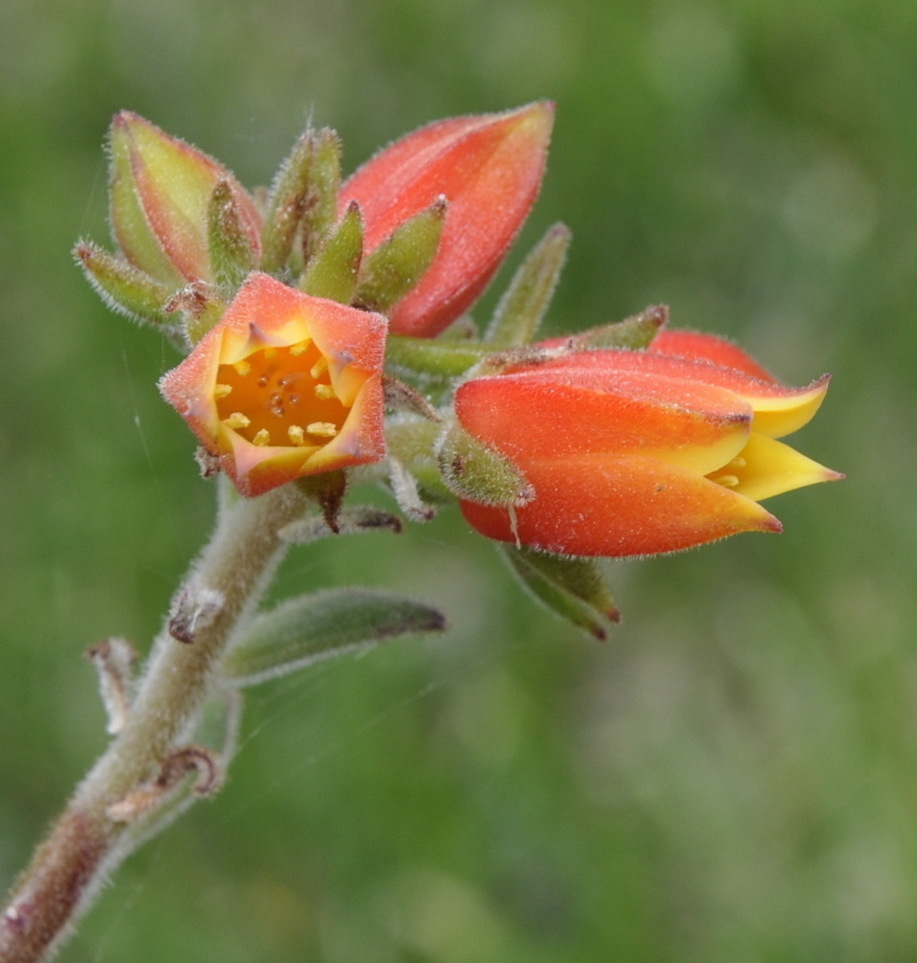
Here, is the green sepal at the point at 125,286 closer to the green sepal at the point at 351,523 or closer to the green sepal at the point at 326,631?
the green sepal at the point at 351,523

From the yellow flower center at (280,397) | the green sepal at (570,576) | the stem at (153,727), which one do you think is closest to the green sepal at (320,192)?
the yellow flower center at (280,397)

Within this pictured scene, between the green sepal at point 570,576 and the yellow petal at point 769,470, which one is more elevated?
the yellow petal at point 769,470

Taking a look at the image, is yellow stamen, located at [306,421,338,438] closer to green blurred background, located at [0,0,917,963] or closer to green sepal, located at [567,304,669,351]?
green sepal, located at [567,304,669,351]

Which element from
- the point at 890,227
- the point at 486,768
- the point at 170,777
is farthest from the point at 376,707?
the point at 890,227

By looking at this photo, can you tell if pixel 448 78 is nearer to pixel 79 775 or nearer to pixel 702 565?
pixel 702 565

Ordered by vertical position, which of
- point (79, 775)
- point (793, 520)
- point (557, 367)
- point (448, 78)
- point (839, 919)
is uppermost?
point (557, 367)
